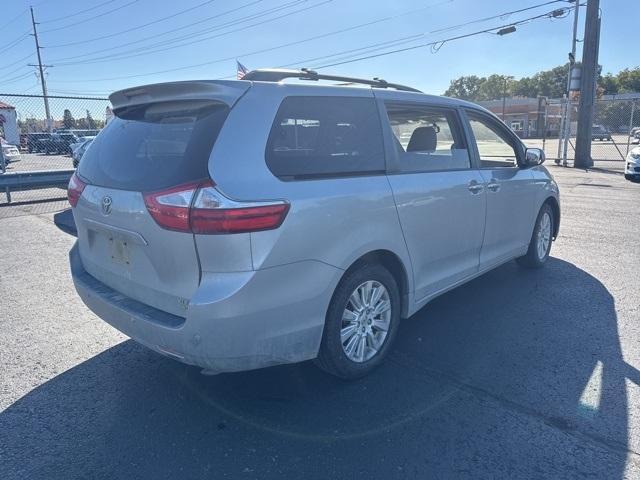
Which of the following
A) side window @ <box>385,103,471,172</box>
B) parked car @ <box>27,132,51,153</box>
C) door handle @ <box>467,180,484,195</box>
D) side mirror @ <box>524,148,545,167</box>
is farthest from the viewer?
parked car @ <box>27,132,51,153</box>

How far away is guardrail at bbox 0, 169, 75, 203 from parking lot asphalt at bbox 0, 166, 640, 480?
22.3 feet

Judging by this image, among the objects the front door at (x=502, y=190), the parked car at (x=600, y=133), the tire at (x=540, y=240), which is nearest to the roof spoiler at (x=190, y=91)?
the front door at (x=502, y=190)

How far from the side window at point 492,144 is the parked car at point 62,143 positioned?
27.4 metres

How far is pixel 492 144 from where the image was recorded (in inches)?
187

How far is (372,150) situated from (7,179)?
388 inches

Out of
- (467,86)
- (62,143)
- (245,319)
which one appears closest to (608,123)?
(62,143)

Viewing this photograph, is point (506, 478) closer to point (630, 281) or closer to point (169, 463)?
point (169, 463)

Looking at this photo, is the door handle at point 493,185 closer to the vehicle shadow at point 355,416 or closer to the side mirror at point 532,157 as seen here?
Result: the side mirror at point 532,157

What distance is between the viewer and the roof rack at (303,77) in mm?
3014

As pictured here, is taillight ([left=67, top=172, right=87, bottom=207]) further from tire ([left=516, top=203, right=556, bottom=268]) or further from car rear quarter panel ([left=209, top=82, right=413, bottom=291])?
tire ([left=516, top=203, right=556, bottom=268])

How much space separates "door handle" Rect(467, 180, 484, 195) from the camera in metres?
4.01

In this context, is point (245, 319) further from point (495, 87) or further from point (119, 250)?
point (495, 87)

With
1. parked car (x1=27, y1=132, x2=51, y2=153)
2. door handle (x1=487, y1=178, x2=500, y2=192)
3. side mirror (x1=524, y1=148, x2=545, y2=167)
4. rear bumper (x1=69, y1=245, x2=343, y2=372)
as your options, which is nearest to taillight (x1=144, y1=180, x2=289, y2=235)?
rear bumper (x1=69, y1=245, x2=343, y2=372)

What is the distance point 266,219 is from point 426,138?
2.00 m
